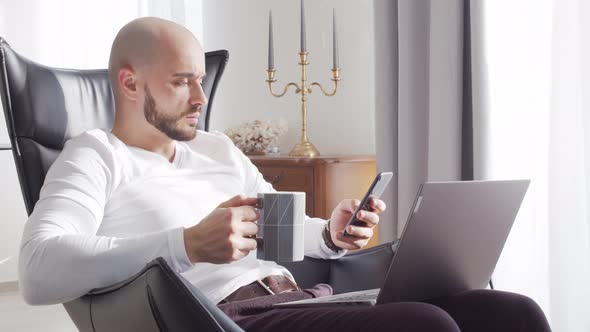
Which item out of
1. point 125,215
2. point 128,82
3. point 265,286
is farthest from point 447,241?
point 128,82

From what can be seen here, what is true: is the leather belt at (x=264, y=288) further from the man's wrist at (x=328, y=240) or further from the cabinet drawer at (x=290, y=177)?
the cabinet drawer at (x=290, y=177)

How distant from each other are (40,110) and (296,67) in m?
2.24

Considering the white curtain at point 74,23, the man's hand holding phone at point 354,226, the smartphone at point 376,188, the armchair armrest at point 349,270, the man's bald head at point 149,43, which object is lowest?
the armchair armrest at point 349,270

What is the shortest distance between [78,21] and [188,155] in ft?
10.1

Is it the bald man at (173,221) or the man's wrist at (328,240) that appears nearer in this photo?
the bald man at (173,221)

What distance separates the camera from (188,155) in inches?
67.7

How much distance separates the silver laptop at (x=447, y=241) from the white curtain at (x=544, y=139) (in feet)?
3.07

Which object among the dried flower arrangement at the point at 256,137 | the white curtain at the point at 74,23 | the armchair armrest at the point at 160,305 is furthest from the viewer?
the white curtain at the point at 74,23

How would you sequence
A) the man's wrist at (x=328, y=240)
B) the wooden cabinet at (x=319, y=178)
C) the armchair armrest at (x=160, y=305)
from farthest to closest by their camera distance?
the wooden cabinet at (x=319, y=178) < the man's wrist at (x=328, y=240) < the armchair armrest at (x=160, y=305)

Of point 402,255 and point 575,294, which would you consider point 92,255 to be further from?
point 575,294

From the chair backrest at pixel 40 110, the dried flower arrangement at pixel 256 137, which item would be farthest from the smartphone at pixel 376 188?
the dried flower arrangement at pixel 256 137

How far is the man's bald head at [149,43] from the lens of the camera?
1.56 metres

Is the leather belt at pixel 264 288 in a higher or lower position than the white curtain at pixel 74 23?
lower

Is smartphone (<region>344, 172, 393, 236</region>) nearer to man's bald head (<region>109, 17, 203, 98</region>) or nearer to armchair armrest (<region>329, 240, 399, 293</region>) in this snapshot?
armchair armrest (<region>329, 240, 399, 293</region>)
